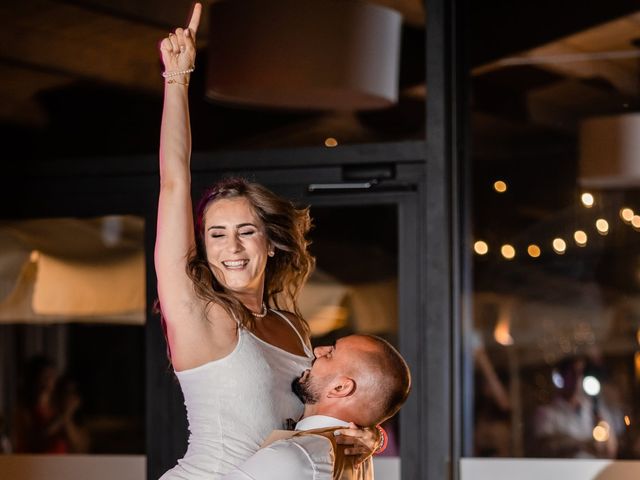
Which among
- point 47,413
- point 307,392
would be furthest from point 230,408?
point 47,413

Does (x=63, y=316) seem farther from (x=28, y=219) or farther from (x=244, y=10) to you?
(x=244, y=10)

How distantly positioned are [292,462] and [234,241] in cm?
62

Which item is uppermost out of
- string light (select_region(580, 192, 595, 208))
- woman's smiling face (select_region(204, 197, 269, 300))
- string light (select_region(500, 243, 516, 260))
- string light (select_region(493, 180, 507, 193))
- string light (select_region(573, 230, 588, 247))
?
string light (select_region(493, 180, 507, 193))

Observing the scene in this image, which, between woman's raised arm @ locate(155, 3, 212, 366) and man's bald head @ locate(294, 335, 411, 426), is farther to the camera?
woman's raised arm @ locate(155, 3, 212, 366)

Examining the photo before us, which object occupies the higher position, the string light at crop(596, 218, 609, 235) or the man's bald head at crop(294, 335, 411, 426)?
the string light at crop(596, 218, 609, 235)

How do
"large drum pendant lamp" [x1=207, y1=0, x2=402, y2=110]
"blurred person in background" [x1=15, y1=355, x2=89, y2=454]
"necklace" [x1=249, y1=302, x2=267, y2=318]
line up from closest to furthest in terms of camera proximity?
"necklace" [x1=249, y1=302, x2=267, y2=318]
"large drum pendant lamp" [x1=207, y1=0, x2=402, y2=110]
"blurred person in background" [x1=15, y1=355, x2=89, y2=454]

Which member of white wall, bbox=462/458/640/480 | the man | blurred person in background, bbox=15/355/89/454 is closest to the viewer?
the man

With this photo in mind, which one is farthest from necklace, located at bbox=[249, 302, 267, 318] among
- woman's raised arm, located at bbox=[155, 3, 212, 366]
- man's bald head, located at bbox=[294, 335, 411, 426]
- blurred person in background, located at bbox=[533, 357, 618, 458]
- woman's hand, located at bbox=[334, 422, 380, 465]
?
blurred person in background, located at bbox=[533, 357, 618, 458]

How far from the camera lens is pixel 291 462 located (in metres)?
2.09

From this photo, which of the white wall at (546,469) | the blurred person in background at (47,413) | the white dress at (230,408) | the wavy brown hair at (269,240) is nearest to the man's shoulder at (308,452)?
the white dress at (230,408)

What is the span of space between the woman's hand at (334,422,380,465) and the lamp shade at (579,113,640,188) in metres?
1.91

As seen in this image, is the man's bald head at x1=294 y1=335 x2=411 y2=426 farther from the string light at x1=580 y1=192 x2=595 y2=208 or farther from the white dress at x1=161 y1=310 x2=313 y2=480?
the string light at x1=580 y1=192 x2=595 y2=208

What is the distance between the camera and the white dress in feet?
8.23

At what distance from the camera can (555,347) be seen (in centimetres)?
Result: 393
